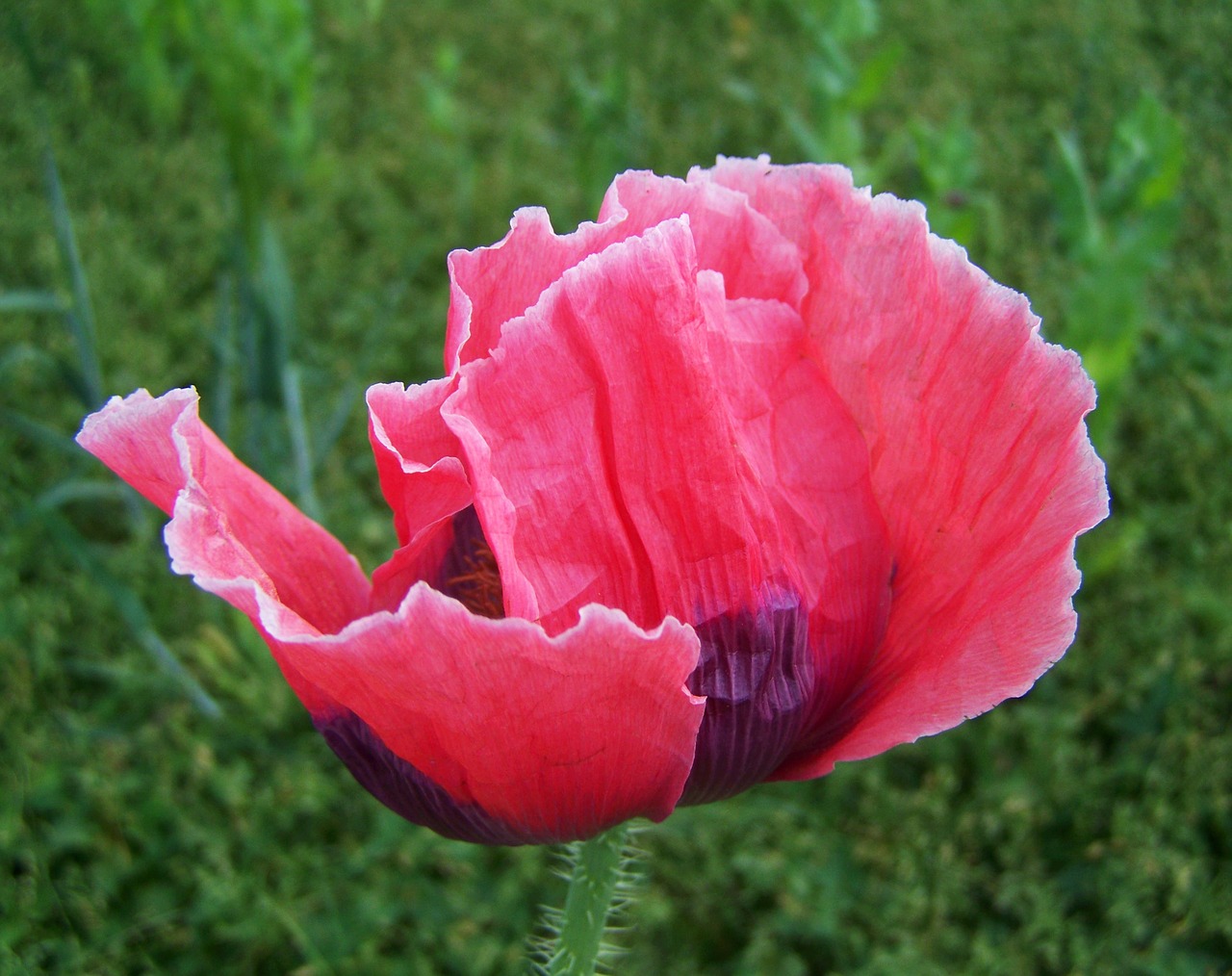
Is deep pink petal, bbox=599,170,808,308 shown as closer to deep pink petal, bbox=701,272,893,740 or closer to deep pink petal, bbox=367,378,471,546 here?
deep pink petal, bbox=701,272,893,740

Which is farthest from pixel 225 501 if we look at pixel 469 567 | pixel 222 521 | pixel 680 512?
pixel 680 512

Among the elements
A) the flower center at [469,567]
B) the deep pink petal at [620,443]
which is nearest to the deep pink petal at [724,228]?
the deep pink petal at [620,443]

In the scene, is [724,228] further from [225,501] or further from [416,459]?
[225,501]

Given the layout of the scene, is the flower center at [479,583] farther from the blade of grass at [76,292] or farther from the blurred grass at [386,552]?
the blade of grass at [76,292]

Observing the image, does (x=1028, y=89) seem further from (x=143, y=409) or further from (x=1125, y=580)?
(x=143, y=409)

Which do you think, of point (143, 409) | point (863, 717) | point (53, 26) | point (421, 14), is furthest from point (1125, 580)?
point (53, 26)

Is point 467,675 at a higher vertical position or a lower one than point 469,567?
higher
